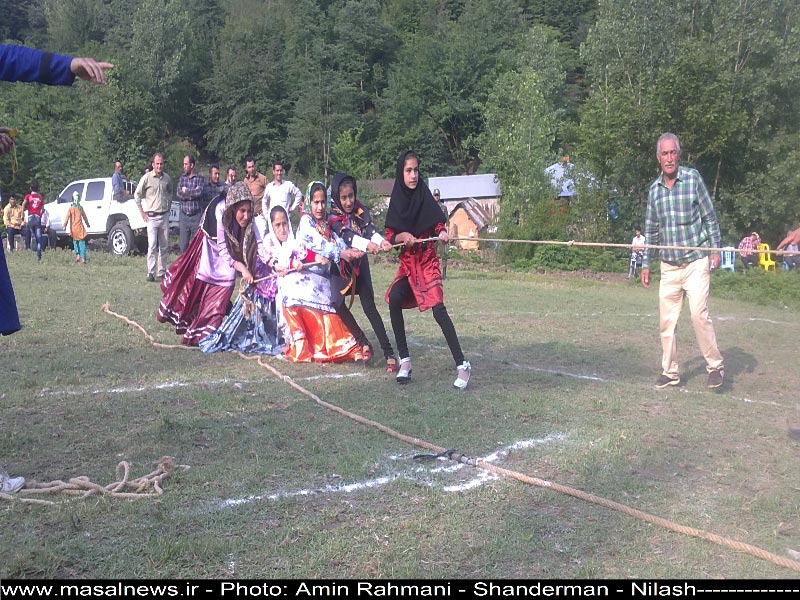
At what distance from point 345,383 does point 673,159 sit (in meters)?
3.33

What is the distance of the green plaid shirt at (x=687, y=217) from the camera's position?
6996mm

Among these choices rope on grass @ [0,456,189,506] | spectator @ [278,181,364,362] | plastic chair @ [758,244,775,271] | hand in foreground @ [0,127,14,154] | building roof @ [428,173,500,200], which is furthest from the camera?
building roof @ [428,173,500,200]

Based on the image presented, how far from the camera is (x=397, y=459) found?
15.7 feet

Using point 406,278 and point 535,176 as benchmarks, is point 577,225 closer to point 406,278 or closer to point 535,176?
point 535,176

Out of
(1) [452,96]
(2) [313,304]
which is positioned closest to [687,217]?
(2) [313,304]

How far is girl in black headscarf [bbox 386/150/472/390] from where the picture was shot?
22.7 ft

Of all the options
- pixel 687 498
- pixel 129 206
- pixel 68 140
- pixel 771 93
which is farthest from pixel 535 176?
pixel 687 498

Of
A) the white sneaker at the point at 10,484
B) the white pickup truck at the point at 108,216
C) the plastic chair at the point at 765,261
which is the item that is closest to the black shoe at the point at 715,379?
the white sneaker at the point at 10,484

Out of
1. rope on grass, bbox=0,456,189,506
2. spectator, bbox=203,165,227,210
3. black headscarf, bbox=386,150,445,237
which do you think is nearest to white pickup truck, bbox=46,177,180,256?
spectator, bbox=203,165,227,210

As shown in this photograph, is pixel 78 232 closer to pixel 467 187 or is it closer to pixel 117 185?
pixel 117 185

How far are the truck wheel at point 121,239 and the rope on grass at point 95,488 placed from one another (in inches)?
660

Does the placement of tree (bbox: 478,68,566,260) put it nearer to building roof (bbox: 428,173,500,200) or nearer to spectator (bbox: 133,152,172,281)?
building roof (bbox: 428,173,500,200)

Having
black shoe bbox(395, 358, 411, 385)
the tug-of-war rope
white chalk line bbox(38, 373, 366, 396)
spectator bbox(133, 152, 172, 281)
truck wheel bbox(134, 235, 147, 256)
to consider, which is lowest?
white chalk line bbox(38, 373, 366, 396)

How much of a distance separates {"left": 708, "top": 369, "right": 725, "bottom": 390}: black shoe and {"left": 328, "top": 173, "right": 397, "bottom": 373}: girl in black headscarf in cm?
274
